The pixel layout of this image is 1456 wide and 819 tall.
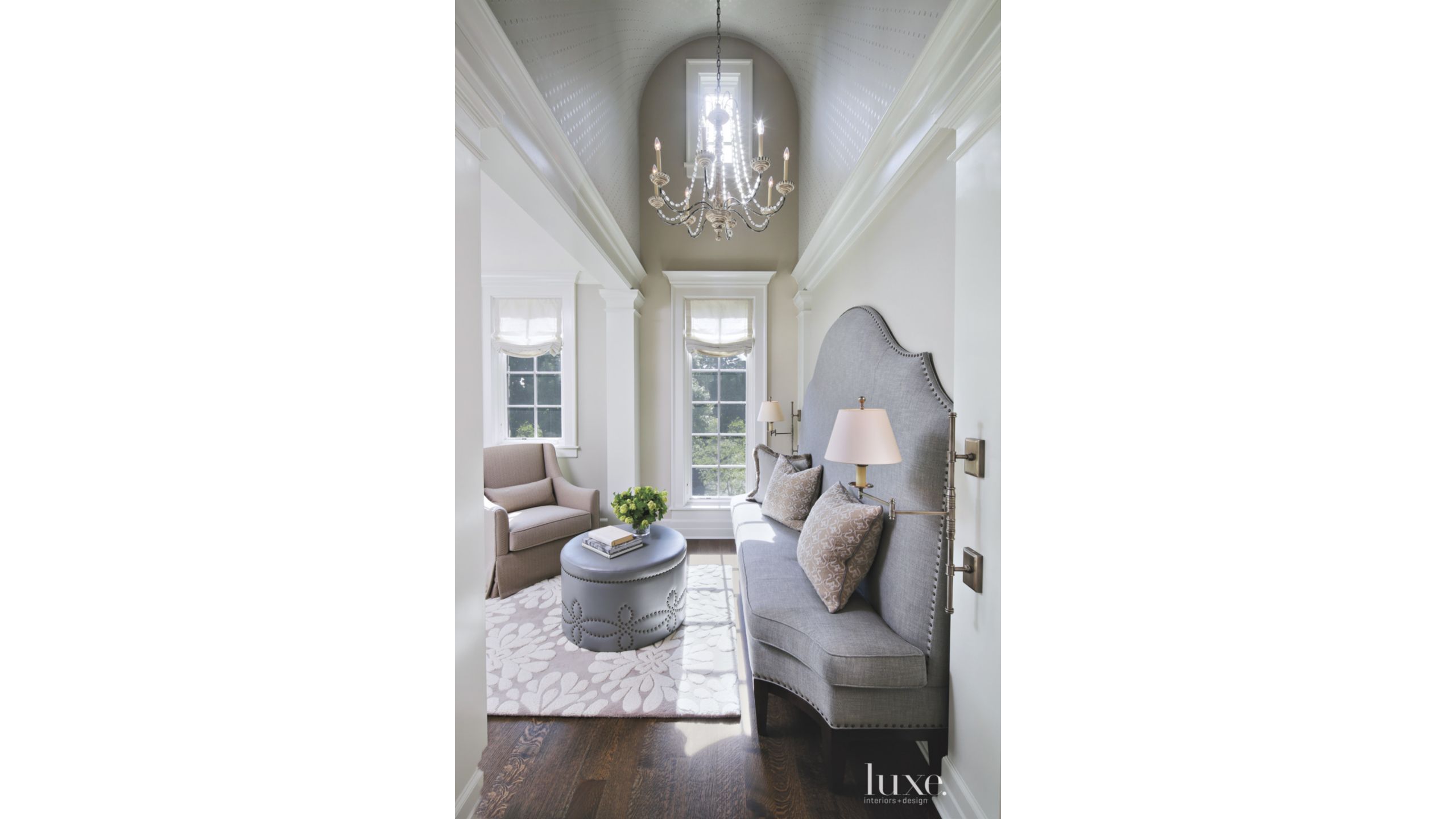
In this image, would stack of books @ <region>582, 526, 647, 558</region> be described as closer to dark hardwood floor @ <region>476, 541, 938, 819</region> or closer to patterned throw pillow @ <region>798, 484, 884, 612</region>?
dark hardwood floor @ <region>476, 541, 938, 819</region>

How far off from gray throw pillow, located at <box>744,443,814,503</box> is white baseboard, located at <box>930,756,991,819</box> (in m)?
1.73

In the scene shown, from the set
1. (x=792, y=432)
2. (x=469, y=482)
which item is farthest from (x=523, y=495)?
(x=469, y=482)

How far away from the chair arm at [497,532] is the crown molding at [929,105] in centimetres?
263

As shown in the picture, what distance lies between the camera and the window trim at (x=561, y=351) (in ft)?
12.4

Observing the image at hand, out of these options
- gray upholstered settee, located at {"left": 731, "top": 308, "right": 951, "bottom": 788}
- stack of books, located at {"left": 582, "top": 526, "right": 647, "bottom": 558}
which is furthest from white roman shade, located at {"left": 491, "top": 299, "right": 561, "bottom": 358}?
gray upholstered settee, located at {"left": 731, "top": 308, "right": 951, "bottom": 788}

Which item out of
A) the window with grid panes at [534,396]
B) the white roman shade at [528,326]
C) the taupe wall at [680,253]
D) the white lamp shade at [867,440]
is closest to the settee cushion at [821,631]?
the white lamp shade at [867,440]

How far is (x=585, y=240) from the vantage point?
222cm

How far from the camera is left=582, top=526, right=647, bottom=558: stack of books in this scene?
2.17 m

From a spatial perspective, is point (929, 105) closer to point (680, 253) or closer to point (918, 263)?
point (918, 263)

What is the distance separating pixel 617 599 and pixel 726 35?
13.0 feet

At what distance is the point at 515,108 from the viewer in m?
1.22
